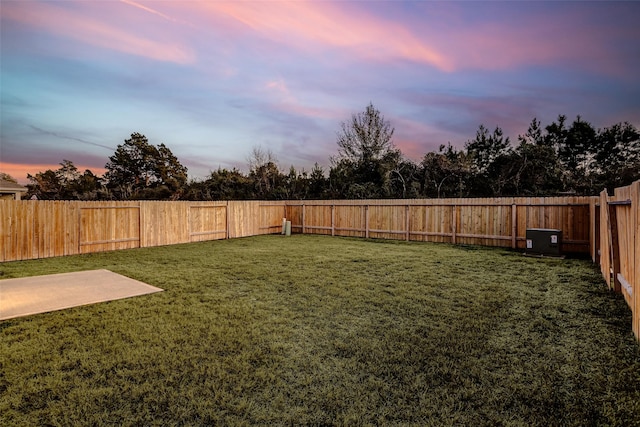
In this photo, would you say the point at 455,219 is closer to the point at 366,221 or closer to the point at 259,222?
the point at 366,221

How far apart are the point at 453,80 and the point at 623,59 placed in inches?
199

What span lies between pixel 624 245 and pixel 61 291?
775 cm

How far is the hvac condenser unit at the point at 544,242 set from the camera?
24.7 feet

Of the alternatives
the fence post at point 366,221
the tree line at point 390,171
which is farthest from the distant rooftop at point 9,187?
the fence post at point 366,221

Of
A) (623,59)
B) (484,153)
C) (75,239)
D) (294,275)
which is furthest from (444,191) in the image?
(75,239)

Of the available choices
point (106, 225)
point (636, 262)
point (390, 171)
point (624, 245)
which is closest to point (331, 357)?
point (636, 262)

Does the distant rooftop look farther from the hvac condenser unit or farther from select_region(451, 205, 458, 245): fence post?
the hvac condenser unit

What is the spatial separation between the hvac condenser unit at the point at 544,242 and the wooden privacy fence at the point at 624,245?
8.01 ft

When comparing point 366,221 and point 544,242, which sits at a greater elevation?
point 366,221

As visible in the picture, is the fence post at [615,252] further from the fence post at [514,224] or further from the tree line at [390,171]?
the tree line at [390,171]

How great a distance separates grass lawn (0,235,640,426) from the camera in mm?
1885

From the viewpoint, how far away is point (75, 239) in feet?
28.1

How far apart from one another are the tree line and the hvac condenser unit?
7.79 meters

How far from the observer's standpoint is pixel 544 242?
7.64 meters
